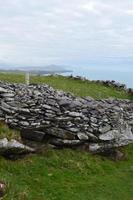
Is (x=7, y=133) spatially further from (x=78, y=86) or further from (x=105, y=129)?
(x=78, y=86)

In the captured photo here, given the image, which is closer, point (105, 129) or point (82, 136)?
point (82, 136)

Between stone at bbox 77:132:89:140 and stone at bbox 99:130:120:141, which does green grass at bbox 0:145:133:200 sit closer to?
stone at bbox 77:132:89:140

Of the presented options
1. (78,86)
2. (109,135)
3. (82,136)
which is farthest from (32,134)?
(78,86)

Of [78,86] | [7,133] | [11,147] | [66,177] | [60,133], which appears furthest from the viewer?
[78,86]

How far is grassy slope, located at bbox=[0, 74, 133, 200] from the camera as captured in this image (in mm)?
15664

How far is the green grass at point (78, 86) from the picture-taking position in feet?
94.0

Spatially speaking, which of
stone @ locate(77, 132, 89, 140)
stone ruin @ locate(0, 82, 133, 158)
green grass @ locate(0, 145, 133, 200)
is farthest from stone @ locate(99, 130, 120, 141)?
green grass @ locate(0, 145, 133, 200)

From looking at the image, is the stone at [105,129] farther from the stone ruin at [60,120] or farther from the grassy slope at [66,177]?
the grassy slope at [66,177]

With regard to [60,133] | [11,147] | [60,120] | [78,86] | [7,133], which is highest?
[78,86]

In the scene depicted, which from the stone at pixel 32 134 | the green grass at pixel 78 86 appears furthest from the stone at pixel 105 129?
the green grass at pixel 78 86

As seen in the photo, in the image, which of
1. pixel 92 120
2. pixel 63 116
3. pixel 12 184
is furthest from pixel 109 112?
pixel 12 184

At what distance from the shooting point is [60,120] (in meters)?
19.0

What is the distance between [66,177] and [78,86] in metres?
15.0

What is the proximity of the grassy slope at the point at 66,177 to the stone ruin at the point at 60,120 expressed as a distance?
56 cm
